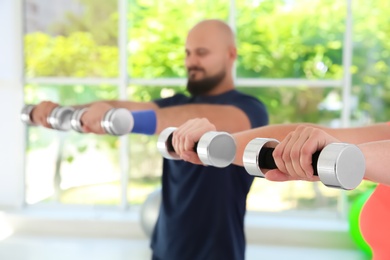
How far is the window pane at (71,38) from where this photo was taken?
496cm

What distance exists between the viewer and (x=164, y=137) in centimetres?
127

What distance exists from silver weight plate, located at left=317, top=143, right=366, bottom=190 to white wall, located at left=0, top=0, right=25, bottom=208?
4.47 metres

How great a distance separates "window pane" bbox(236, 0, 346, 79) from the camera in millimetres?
4625

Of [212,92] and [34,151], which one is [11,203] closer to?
[34,151]

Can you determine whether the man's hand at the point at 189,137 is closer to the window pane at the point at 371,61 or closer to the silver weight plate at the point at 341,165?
the silver weight plate at the point at 341,165

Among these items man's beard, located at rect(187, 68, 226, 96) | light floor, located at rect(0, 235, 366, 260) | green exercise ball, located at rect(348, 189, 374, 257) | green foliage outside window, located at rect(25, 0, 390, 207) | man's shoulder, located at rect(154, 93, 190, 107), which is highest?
green foliage outside window, located at rect(25, 0, 390, 207)

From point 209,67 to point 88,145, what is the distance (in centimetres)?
Result: 299

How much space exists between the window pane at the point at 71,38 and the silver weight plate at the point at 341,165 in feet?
14.0

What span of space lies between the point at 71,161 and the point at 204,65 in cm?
310

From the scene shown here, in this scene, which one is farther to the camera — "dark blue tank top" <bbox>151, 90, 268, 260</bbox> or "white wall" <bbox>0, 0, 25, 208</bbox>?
"white wall" <bbox>0, 0, 25, 208</bbox>

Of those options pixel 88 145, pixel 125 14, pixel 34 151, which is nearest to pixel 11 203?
pixel 34 151

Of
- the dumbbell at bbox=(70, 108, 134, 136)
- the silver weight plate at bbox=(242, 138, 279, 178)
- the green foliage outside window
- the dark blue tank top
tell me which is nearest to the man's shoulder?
the dark blue tank top

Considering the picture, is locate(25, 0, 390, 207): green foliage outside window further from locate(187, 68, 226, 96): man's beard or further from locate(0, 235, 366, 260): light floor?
locate(187, 68, 226, 96): man's beard

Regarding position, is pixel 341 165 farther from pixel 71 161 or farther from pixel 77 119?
pixel 71 161
